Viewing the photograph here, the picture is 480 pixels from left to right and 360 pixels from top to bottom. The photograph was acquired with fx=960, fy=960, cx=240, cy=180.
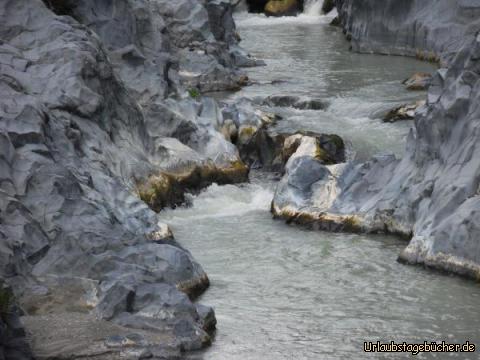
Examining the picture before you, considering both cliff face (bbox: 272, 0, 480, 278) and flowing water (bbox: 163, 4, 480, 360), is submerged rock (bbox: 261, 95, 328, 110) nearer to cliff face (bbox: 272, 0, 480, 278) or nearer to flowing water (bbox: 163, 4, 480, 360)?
flowing water (bbox: 163, 4, 480, 360)

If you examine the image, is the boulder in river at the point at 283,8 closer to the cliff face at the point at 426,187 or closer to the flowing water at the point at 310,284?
the flowing water at the point at 310,284

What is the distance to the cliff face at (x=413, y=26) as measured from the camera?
34.3 m

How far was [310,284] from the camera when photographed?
15.0 meters

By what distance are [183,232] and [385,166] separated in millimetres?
4232

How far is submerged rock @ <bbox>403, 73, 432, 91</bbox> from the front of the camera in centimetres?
2900

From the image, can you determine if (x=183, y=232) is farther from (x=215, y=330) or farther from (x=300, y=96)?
(x=300, y=96)

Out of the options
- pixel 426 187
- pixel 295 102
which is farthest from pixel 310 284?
pixel 295 102

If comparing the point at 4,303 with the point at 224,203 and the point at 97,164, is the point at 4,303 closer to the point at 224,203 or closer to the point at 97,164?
the point at 97,164

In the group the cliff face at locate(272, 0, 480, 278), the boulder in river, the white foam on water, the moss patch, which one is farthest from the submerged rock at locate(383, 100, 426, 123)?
the boulder in river

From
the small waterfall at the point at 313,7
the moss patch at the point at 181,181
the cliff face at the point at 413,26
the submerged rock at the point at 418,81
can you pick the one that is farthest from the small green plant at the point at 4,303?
the small waterfall at the point at 313,7

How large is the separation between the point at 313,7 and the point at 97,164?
35.5 metres

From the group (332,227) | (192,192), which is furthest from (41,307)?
(192,192)

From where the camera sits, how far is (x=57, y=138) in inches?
679

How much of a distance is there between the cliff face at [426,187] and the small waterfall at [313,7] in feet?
105
